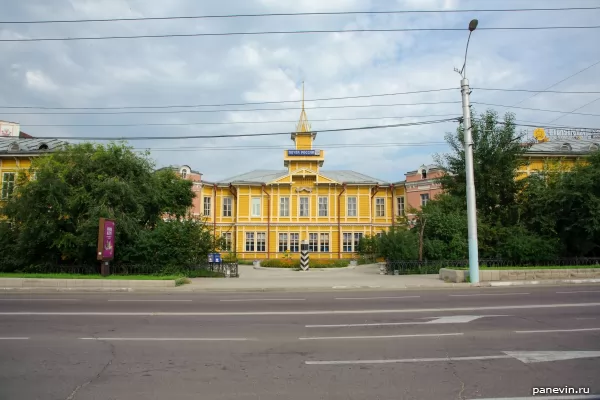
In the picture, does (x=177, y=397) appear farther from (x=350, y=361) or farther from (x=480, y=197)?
(x=480, y=197)

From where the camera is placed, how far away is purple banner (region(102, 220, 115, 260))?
20.4 metres

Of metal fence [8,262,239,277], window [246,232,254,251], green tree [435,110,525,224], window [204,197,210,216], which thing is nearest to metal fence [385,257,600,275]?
green tree [435,110,525,224]

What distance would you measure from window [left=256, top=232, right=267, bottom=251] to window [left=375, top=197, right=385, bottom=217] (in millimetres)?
12346

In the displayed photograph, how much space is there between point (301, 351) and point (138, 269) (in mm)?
18043

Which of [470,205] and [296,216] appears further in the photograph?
[296,216]

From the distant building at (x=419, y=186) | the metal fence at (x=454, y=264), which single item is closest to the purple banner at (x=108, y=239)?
the metal fence at (x=454, y=264)

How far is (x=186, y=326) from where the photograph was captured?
9227 millimetres

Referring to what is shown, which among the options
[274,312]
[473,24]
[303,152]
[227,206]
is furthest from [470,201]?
[227,206]

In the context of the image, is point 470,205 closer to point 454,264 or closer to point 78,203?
point 454,264

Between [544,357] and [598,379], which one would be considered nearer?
[598,379]

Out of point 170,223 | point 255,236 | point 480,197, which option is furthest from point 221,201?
point 480,197

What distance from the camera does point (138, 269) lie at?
22609 millimetres

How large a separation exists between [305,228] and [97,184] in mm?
23900

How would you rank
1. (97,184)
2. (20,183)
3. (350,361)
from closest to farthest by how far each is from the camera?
1. (350,361)
2. (97,184)
3. (20,183)
